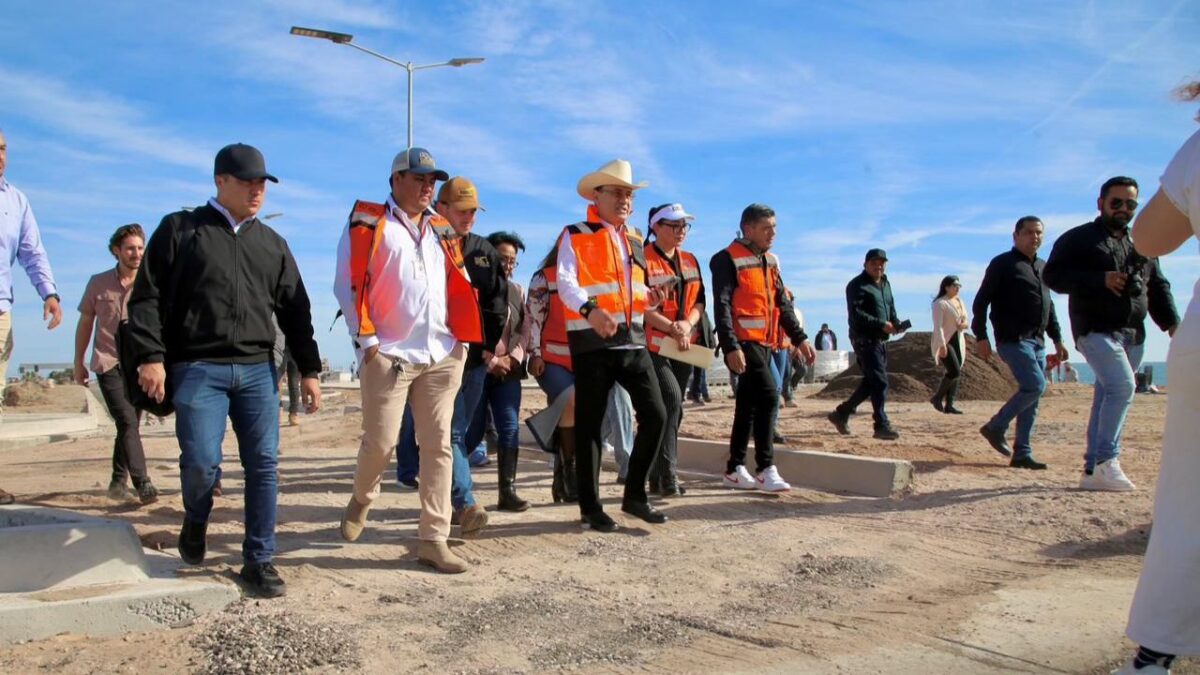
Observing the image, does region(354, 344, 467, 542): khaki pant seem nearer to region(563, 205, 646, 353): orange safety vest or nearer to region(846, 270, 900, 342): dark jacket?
region(563, 205, 646, 353): orange safety vest

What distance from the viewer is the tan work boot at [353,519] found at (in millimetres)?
5160

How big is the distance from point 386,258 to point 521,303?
230 centimetres

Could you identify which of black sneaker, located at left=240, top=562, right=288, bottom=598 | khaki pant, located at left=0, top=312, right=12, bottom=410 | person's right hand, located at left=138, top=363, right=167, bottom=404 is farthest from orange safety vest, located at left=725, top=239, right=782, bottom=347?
khaki pant, located at left=0, top=312, right=12, bottom=410

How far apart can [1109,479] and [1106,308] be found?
120 cm

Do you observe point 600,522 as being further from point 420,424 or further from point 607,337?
point 420,424

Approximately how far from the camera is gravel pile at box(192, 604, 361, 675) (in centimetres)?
342

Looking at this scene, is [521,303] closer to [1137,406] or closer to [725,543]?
[725,543]

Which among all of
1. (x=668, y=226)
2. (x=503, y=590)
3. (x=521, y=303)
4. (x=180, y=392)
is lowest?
(x=503, y=590)

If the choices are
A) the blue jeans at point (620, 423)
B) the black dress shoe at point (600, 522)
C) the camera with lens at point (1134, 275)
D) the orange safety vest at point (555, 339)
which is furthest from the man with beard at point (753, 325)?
the camera with lens at point (1134, 275)

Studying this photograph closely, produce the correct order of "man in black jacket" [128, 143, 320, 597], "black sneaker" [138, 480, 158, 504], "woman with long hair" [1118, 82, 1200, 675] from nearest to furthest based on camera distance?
"woman with long hair" [1118, 82, 1200, 675], "man in black jacket" [128, 143, 320, 597], "black sneaker" [138, 480, 158, 504]

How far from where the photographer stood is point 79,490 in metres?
7.33

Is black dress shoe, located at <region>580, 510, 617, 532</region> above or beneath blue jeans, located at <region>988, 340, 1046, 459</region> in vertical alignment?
beneath

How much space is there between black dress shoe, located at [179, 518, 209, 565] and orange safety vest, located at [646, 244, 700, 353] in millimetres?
3178

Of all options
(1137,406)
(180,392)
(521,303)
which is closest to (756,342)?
(521,303)
